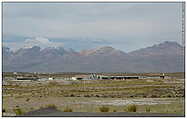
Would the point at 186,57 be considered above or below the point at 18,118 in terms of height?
above

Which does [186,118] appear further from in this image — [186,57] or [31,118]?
[31,118]

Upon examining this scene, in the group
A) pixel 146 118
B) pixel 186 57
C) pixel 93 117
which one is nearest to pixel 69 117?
pixel 93 117

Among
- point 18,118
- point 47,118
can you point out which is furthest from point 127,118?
point 18,118

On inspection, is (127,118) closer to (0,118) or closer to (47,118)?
(47,118)

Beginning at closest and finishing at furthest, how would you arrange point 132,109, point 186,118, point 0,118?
Result: point 186,118 → point 0,118 → point 132,109

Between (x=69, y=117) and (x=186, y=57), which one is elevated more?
(x=186, y=57)

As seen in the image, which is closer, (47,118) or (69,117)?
(47,118)

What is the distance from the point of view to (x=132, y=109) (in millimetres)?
17406

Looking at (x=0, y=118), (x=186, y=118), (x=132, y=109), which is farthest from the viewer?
(x=132, y=109)

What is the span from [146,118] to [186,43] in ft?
8.49

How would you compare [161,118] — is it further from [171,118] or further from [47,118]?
[47,118]

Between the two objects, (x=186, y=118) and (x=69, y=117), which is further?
(x=69, y=117)

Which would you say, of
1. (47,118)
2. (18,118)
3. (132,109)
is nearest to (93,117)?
(47,118)

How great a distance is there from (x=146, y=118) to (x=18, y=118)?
377 centimetres
